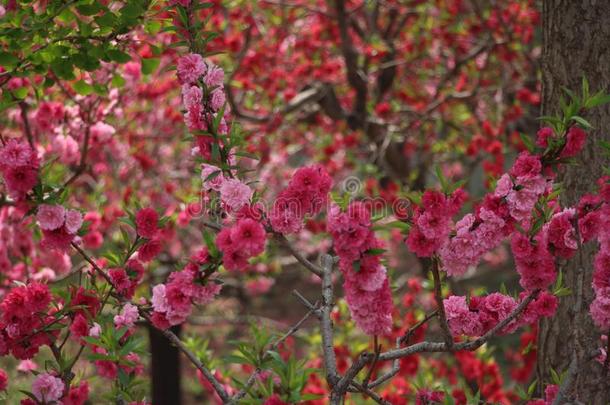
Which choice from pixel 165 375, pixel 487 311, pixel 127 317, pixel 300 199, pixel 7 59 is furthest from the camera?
pixel 165 375

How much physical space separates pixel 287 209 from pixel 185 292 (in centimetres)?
40

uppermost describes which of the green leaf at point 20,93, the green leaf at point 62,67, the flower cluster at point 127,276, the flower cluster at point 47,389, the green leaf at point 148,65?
the green leaf at point 62,67

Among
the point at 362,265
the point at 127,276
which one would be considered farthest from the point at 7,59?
the point at 362,265

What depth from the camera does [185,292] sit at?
2221mm

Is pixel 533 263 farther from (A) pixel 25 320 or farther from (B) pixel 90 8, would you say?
(B) pixel 90 8

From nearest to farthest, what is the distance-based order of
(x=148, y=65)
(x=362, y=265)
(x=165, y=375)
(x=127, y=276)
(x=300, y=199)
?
1. (x=362, y=265)
2. (x=300, y=199)
3. (x=127, y=276)
4. (x=148, y=65)
5. (x=165, y=375)

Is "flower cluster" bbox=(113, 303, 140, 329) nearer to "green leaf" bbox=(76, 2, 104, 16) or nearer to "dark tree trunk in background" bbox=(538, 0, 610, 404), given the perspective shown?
"green leaf" bbox=(76, 2, 104, 16)

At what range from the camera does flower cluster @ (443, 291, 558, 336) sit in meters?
2.27

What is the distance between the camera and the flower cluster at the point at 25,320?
230cm

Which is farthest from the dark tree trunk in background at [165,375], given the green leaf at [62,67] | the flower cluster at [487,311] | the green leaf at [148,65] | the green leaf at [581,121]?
the green leaf at [581,121]

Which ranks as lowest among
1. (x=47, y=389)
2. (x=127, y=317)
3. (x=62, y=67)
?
(x=47, y=389)

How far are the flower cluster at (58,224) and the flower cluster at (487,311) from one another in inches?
47.2

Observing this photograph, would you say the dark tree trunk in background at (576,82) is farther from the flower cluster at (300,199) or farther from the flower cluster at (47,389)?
the flower cluster at (47,389)

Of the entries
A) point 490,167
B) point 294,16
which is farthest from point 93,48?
point 294,16
